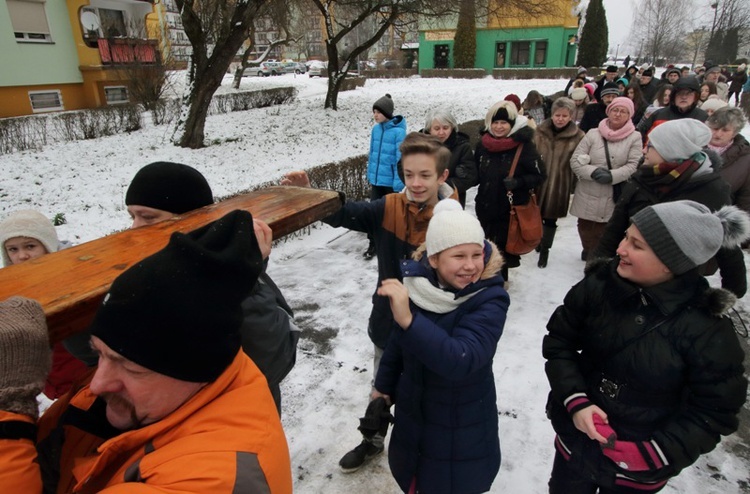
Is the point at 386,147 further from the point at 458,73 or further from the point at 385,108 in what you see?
the point at 458,73

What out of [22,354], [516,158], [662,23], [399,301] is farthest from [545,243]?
[662,23]

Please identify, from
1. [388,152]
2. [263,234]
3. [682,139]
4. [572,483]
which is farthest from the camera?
[388,152]

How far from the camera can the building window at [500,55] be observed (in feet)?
128

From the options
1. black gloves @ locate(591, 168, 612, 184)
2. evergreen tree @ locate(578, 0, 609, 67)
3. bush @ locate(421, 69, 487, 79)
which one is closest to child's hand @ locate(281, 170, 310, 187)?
black gloves @ locate(591, 168, 612, 184)

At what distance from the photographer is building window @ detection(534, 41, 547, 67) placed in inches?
1497

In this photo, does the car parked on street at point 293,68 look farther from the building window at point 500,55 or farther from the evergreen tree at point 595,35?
the evergreen tree at point 595,35

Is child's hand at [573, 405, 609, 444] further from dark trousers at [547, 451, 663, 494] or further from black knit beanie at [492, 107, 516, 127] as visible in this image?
black knit beanie at [492, 107, 516, 127]

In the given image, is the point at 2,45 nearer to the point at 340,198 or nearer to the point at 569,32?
the point at 340,198

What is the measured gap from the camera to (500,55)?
129 feet

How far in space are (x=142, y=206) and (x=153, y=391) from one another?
1.06m

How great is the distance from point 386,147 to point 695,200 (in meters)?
3.24

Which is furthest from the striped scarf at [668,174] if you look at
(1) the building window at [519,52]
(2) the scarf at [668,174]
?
(1) the building window at [519,52]

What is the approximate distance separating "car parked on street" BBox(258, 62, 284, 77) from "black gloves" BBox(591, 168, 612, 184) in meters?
38.3

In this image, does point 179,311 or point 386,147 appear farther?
point 386,147
